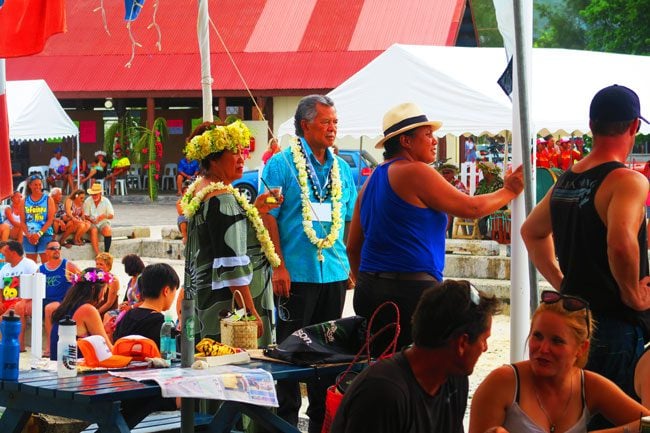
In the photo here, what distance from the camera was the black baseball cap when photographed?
446 cm

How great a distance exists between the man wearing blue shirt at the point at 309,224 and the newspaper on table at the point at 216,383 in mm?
1365

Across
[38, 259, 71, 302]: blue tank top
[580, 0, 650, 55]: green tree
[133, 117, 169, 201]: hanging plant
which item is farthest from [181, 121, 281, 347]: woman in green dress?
[580, 0, 650, 55]: green tree

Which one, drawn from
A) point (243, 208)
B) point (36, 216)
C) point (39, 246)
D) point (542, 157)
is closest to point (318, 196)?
point (243, 208)

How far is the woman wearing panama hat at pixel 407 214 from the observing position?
5.35 meters

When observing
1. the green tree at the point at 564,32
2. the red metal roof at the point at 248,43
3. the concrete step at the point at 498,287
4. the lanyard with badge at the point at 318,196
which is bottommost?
the concrete step at the point at 498,287

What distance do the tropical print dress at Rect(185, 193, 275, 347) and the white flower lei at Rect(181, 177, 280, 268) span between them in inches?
1.1

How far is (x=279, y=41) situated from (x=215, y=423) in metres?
28.6

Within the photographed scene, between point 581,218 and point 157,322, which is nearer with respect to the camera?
point 581,218

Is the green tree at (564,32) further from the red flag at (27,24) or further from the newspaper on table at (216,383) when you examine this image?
the newspaper on table at (216,383)

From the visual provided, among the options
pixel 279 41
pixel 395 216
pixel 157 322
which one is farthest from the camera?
pixel 279 41

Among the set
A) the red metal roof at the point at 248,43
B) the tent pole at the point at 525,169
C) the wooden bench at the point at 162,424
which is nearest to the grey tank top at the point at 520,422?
the tent pole at the point at 525,169

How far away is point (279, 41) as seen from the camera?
110 feet

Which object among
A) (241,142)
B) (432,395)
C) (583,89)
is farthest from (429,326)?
(583,89)

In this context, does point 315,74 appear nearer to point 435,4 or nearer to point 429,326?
point 435,4
